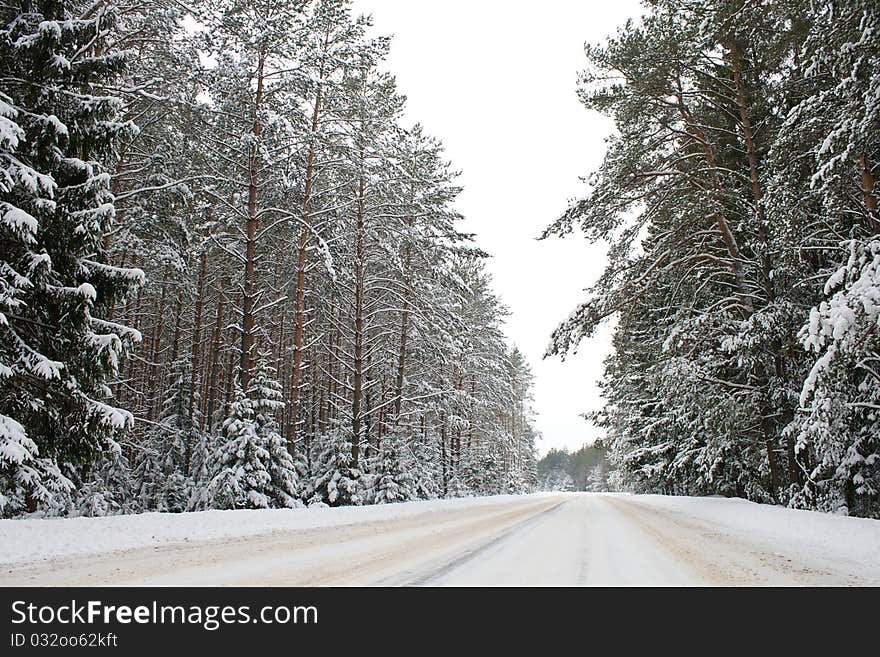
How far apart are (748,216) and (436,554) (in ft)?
42.8

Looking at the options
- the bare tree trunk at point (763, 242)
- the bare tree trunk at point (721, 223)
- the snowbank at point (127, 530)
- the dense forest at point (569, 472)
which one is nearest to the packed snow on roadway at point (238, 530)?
the snowbank at point (127, 530)

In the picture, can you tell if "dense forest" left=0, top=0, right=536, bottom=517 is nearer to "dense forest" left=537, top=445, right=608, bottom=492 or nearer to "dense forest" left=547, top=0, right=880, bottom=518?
"dense forest" left=547, top=0, right=880, bottom=518

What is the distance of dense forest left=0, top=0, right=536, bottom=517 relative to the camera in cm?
816

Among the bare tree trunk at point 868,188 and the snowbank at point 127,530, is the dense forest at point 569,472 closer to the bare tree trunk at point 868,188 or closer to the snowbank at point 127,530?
the bare tree trunk at point 868,188

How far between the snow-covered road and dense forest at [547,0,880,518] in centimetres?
295

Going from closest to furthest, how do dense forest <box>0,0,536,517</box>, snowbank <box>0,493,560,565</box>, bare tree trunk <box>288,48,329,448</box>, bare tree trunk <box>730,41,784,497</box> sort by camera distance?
1. snowbank <box>0,493,560,565</box>
2. dense forest <box>0,0,536,517</box>
3. bare tree trunk <box>730,41,784,497</box>
4. bare tree trunk <box>288,48,329,448</box>

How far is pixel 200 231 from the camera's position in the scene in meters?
18.2

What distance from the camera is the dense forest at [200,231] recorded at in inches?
321

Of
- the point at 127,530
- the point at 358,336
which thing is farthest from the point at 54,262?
the point at 358,336

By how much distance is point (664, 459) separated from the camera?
24.6 metres

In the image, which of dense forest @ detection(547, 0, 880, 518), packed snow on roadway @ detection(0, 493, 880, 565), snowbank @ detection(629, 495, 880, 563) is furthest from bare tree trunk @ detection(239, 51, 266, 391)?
snowbank @ detection(629, 495, 880, 563)

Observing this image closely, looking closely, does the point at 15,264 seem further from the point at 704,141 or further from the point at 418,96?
the point at 418,96
